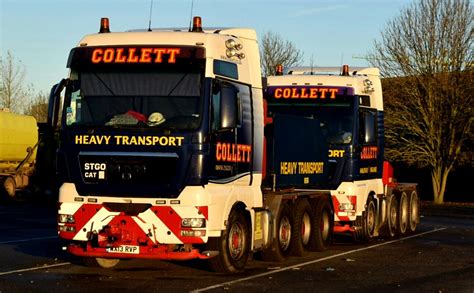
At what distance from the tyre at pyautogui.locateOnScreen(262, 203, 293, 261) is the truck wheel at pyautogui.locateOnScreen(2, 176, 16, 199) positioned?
22.2 metres

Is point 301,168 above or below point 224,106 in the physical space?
below

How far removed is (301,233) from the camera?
59.9 ft

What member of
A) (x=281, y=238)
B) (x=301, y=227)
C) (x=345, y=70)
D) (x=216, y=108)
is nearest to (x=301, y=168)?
(x=301, y=227)

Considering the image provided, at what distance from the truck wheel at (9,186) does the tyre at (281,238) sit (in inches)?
875

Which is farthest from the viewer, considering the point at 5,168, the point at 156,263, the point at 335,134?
the point at 5,168

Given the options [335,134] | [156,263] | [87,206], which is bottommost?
[156,263]

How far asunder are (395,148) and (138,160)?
34849 mm

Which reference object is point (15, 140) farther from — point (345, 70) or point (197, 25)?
point (197, 25)

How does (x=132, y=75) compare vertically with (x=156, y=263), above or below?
above

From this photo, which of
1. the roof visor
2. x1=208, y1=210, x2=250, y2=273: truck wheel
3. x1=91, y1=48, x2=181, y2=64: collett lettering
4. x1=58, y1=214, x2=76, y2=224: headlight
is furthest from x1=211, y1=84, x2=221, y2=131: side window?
x1=58, y1=214, x2=76, y2=224: headlight

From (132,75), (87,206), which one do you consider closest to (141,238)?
Answer: (87,206)

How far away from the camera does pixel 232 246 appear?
14.8m

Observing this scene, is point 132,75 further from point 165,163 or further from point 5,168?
point 5,168

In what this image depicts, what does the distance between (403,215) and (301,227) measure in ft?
25.1
